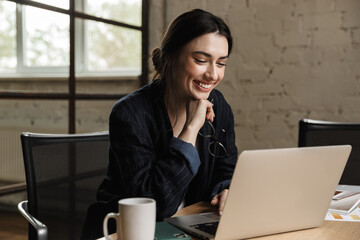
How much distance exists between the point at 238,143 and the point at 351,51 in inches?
31.1

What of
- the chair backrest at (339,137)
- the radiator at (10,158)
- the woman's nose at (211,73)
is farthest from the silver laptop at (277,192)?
the radiator at (10,158)

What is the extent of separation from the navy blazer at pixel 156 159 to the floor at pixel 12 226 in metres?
0.74

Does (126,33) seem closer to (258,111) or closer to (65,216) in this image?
(258,111)

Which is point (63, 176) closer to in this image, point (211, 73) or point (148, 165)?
point (148, 165)

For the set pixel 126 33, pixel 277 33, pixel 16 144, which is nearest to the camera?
pixel 16 144

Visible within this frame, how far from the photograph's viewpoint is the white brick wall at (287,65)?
222 centimetres

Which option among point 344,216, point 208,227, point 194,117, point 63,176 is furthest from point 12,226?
point 344,216

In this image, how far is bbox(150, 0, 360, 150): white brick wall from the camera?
2221 mm

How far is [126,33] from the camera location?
8.68ft

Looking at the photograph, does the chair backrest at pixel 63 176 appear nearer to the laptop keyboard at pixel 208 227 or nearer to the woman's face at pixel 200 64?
the woman's face at pixel 200 64

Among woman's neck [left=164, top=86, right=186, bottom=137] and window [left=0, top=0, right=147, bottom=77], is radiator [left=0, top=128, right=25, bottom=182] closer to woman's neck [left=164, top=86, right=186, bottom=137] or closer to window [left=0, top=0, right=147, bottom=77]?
window [left=0, top=0, right=147, bottom=77]

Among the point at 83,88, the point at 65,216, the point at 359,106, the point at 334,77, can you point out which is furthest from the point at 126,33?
the point at 65,216

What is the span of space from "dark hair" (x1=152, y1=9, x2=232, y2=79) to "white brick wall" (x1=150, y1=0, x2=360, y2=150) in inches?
42.2

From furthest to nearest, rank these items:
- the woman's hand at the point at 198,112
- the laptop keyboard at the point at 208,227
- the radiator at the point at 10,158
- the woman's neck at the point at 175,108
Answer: the radiator at the point at 10,158
the woman's neck at the point at 175,108
the woman's hand at the point at 198,112
the laptop keyboard at the point at 208,227
